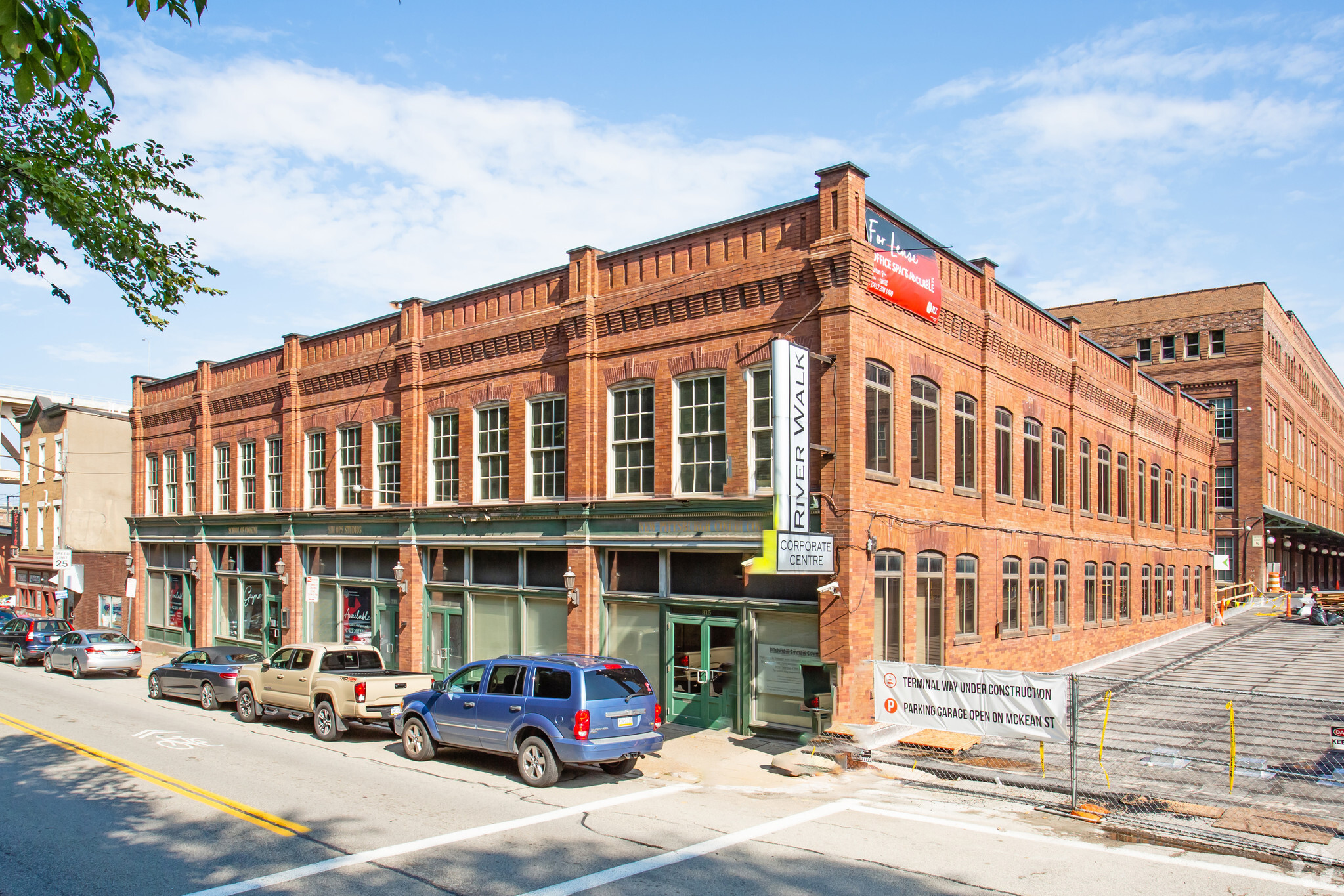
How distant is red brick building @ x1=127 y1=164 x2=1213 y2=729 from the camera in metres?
17.1

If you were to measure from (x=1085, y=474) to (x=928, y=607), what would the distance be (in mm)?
10574

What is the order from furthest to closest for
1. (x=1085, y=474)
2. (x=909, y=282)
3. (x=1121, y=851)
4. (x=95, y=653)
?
(x=1085, y=474) < (x=95, y=653) < (x=909, y=282) < (x=1121, y=851)

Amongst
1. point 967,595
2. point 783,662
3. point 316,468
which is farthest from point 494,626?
point 967,595

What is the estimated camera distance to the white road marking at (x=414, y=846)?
9.02 metres

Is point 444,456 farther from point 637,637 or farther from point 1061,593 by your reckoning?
point 1061,593

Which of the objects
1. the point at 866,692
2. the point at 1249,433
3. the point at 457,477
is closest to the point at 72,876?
the point at 866,692

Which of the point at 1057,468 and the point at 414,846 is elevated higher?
the point at 1057,468

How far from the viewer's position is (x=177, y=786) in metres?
13.2

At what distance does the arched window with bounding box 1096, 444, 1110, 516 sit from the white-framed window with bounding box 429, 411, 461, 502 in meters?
18.2

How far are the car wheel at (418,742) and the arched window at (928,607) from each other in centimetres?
912

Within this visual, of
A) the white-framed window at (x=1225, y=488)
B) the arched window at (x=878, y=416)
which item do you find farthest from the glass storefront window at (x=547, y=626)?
the white-framed window at (x=1225, y=488)

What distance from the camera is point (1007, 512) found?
2208 centimetres

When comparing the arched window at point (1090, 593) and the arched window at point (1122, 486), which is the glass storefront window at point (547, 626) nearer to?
the arched window at point (1090, 593)

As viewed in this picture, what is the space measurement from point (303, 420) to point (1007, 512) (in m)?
20.7
